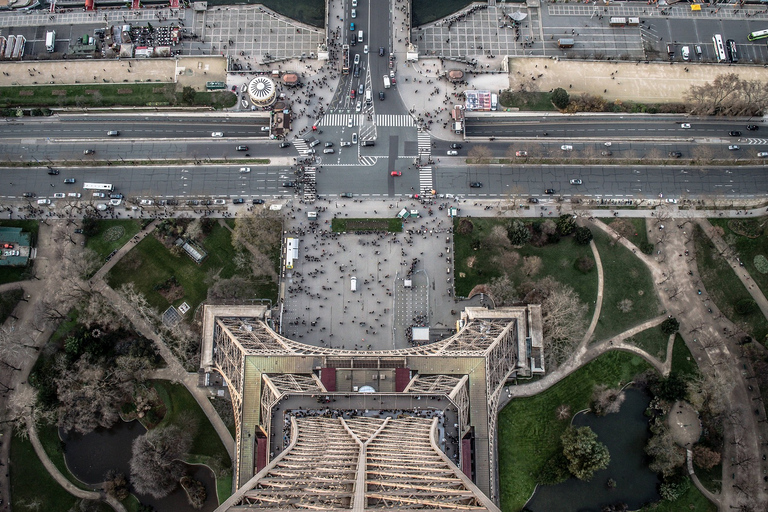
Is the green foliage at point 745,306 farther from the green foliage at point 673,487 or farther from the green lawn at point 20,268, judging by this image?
the green lawn at point 20,268

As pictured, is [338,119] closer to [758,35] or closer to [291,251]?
[291,251]

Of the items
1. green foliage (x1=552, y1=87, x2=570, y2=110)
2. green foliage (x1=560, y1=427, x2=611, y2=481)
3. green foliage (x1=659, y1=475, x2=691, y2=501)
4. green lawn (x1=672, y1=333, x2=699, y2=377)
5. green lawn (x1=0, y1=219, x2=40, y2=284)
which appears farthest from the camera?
green foliage (x1=552, y1=87, x2=570, y2=110)

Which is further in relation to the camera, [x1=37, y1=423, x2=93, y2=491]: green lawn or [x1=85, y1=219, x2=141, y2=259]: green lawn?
[x1=85, y1=219, x2=141, y2=259]: green lawn

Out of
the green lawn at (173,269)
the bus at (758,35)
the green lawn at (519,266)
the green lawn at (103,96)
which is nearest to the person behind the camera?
the green lawn at (173,269)

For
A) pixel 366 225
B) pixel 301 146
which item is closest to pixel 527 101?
pixel 366 225

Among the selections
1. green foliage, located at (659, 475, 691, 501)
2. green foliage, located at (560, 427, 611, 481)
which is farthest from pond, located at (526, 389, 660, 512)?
green foliage, located at (560, 427, 611, 481)

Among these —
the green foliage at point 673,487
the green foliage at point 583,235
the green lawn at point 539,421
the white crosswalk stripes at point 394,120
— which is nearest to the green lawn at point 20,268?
the white crosswalk stripes at point 394,120

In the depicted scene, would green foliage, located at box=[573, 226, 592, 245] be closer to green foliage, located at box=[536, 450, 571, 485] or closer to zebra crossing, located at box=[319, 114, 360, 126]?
green foliage, located at box=[536, 450, 571, 485]

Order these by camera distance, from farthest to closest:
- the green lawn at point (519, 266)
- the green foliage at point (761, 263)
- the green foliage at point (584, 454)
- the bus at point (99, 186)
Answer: the bus at point (99, 186)
the green foliage at point (761, 263)
the green lawn at point (519, 266)
the green foliage at point (584, 454)
